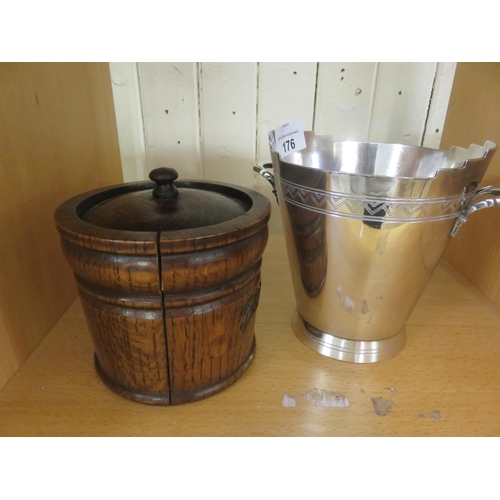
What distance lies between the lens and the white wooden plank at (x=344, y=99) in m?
0.83

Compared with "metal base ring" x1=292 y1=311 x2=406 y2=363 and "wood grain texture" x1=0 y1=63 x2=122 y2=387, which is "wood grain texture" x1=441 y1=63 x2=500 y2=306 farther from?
"wood grain texture" x1=0 y1=63 x2=122 y2=387

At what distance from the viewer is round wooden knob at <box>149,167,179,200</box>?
0.48 m

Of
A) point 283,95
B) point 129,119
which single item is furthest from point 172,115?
point 283,95

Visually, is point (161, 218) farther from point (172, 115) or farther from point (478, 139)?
point (478, 139)

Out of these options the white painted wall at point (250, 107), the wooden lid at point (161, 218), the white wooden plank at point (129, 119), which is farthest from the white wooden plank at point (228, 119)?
the wooden lid at point (161, 218)

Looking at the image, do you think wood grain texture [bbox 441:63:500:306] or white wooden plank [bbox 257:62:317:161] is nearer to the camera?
wood grain texture [bbox 441:63:500:306]

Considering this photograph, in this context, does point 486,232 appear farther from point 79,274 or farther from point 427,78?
point 79,274

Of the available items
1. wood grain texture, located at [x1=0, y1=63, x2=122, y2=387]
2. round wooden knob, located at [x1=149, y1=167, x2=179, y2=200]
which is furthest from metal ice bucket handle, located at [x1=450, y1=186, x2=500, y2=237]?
wood grain texture, located at [x1=0, y1=63, x2=122, y2=387]

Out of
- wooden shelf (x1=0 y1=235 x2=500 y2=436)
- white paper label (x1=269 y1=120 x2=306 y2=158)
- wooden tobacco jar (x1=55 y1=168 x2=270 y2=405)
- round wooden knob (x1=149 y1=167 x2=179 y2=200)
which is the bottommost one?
wooden shelf (x1=0 y1=235 x2=500 y2=436)

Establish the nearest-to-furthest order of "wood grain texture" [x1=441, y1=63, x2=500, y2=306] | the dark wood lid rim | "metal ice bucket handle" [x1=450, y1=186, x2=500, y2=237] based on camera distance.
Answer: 1. the dark wood lid rim
2. "metal ice bucket handle" [x1=450, y1=186, x2=500, y2=237]
3. "wood grain texture" [x1=441, y1=63, x2=500, y2=306]

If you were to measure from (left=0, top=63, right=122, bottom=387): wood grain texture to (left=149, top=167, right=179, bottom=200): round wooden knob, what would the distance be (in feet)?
0.63

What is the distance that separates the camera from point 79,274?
440 mm

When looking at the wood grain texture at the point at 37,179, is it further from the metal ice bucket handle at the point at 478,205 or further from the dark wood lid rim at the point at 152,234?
the metal ice bucket handle at the point at 478,205

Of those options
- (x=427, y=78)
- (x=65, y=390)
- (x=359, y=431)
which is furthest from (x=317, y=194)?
(x=427, y=78)
